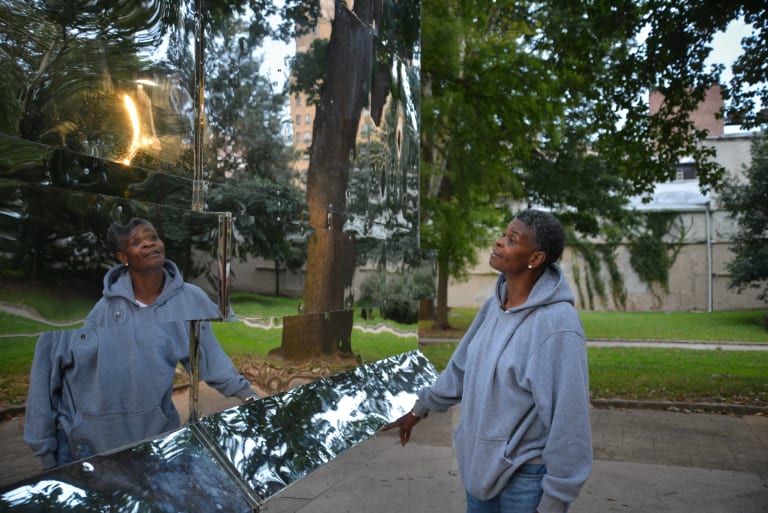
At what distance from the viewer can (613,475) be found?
6.26 meters

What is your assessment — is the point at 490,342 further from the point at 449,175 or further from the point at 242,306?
the point at 449,175

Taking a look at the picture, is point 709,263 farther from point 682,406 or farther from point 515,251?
point 515,251

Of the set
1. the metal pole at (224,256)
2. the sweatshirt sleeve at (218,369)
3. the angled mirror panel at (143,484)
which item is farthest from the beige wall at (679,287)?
the angled mirror panel at (143,484)

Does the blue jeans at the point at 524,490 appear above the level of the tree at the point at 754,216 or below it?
below

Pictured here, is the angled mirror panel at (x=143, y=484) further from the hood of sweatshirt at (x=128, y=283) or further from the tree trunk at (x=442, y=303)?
the tree trunk at (x=442, y=303)

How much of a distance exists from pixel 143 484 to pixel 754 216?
18224 mm

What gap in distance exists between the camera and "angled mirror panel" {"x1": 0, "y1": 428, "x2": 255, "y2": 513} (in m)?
1.75

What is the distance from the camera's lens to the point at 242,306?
2453mm

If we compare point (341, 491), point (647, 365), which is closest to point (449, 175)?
point (647, 365)

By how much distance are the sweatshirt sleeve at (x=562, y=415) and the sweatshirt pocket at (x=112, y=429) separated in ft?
3.96

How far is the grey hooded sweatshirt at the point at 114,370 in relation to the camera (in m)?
1.81

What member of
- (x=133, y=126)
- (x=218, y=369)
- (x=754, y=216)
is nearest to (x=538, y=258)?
(x=218, y=369)

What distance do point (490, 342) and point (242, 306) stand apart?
90 centimetres

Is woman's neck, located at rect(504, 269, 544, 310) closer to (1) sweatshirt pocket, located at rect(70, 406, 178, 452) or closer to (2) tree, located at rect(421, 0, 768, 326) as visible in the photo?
(1) sweatshirt pocket, located at rect(70, 406, 178, 452)
